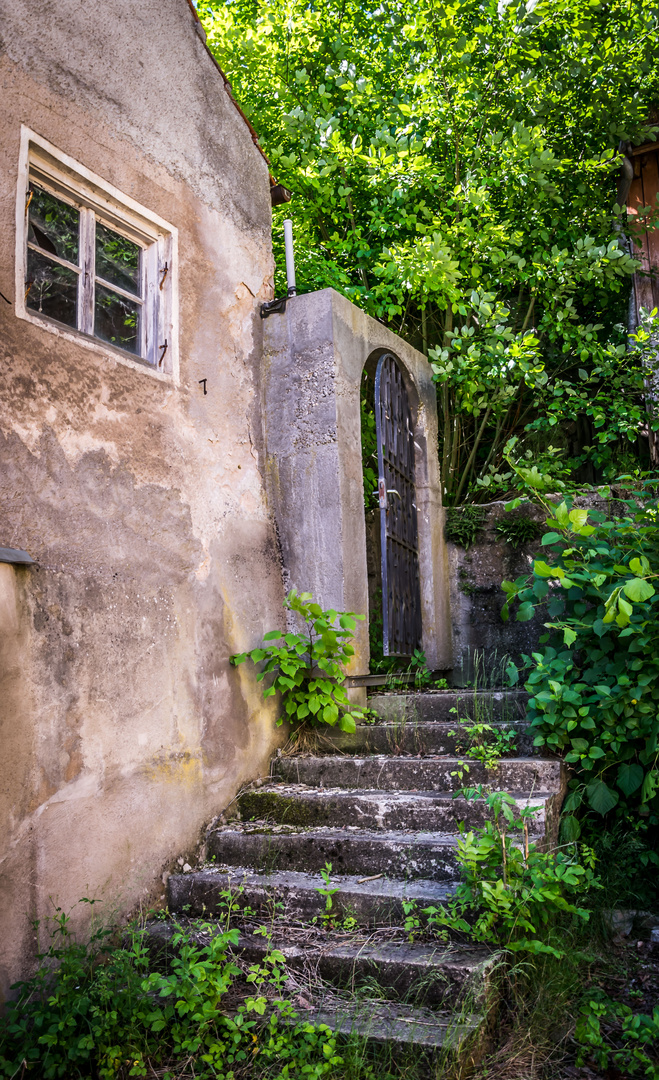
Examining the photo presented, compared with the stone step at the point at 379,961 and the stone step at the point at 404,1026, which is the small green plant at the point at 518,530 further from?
the stone step at the point at 404,1026

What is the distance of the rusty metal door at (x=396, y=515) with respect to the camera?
500 cm

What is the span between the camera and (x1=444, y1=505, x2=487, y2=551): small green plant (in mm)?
5586

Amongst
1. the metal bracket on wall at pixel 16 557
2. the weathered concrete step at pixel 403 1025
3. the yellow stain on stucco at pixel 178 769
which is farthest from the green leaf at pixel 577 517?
the metal bracket on wall at pixel 16 557

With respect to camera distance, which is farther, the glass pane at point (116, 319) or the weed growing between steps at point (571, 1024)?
the glass pane at point (116, 319)

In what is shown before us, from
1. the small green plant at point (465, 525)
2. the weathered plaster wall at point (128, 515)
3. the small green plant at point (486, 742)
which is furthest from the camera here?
the small green plant at point (465, 525)

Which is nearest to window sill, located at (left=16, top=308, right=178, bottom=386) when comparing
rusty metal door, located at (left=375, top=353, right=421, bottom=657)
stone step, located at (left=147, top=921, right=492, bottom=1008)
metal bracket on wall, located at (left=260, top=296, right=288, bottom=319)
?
metal bracket on wall, located at (left=260, top=296, right=288, bottom=319)

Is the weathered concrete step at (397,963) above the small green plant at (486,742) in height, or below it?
below

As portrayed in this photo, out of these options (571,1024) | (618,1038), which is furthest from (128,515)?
(618,1038)

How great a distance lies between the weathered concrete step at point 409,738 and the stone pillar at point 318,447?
37 cm

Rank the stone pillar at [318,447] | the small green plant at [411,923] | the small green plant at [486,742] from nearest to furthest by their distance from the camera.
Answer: the small green plant at [411,923] < the small green plant at [486,742] < the stone pillar at [318,447]

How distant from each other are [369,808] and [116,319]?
2.71m

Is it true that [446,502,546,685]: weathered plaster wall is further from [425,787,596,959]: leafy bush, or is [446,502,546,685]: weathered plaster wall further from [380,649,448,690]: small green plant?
[425,787,596,959]: leafy bush

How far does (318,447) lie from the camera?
4559mm

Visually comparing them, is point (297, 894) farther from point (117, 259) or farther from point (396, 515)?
point (117, 259)
